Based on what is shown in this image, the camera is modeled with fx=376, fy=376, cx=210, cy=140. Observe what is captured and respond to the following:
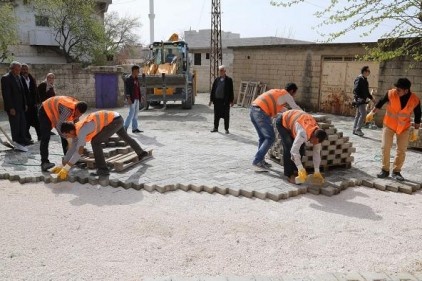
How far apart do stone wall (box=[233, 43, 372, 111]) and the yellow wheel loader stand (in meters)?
3.15

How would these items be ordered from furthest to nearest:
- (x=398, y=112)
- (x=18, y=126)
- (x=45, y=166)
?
(x=18, y=126) → (x=45, y=166) → (x=398, y=112)

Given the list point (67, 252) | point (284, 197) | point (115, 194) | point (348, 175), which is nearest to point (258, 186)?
point (284, 197)

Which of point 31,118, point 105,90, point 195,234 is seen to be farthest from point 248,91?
point 195,234

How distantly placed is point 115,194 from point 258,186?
2.06 m

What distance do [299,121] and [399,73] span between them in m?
6.58

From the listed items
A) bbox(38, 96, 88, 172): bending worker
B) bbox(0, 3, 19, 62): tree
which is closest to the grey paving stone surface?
bbox(38, 96, 88, 172): bending worker

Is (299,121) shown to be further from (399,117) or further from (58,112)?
(58,112)

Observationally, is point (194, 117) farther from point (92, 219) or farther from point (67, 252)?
point (67, 252)

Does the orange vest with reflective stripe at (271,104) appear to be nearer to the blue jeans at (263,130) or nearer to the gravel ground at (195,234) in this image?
the blue jeans at (263,130)

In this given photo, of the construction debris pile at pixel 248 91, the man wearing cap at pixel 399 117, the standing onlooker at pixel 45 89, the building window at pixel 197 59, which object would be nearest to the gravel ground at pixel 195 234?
the man wearing cap at pixel 399 117

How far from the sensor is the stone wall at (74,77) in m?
14.8

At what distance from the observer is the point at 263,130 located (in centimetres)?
621

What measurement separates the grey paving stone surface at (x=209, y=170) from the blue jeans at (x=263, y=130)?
1.11 ft

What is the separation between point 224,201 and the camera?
5102 mm
